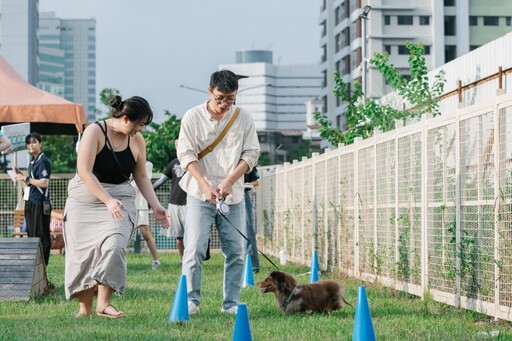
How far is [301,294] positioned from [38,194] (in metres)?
5.87

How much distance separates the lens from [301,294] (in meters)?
9.20

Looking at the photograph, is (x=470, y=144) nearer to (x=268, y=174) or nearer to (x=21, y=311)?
(x=21, y=311)

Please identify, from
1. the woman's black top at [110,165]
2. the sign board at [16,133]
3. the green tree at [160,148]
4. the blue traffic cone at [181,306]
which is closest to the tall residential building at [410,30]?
the green tree at [160,148]

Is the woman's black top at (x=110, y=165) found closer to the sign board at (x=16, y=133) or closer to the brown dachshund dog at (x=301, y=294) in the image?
the brown dachshund dog at (x=301, y=294)

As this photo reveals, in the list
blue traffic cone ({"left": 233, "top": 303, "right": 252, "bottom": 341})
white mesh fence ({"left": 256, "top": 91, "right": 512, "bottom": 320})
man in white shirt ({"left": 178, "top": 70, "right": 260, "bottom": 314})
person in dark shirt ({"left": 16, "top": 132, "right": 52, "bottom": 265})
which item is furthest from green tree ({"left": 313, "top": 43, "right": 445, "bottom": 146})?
blue traffic cone ({"left": 233, "top": 303, "right": 252, "bottom": 341})

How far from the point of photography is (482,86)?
60.3 ft

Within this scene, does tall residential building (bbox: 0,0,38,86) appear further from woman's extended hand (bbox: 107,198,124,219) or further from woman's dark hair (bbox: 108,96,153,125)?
woman's extended hand (bbox: 107,198,124,219)

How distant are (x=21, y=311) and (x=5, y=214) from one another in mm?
13355

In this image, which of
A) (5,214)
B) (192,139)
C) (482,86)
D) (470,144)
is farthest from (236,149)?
(5,214)

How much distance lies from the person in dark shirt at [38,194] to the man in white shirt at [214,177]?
5.12 metres

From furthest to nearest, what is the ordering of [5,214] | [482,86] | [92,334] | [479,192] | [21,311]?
[5,214]
[482,86]
[21,311]
[479,192]
[92,334]

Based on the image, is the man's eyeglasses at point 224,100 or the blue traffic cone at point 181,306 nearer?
the blue traffic cone at point 181,306

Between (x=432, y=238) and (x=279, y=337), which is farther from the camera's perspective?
(x=432, y=238)

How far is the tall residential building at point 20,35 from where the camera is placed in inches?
6107
